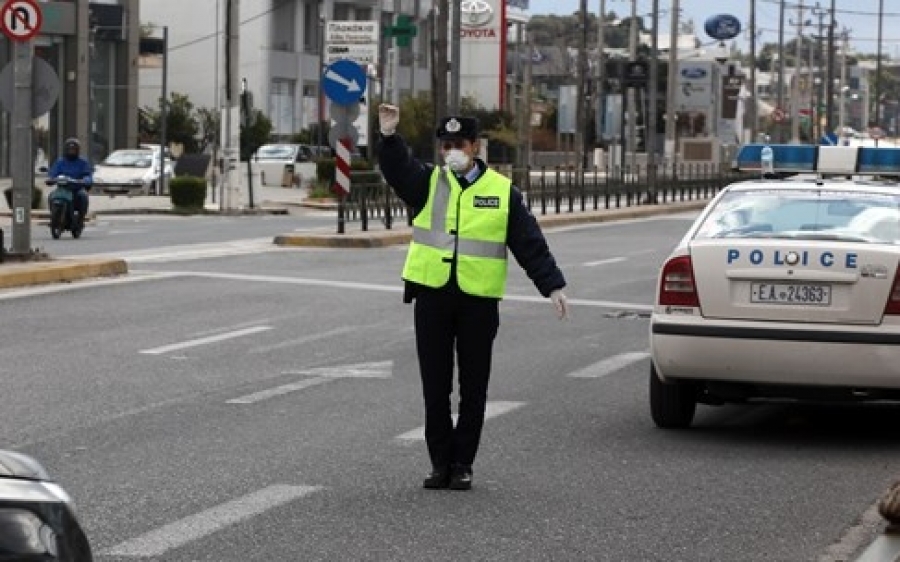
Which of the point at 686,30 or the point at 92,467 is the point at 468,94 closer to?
the point at 686,30

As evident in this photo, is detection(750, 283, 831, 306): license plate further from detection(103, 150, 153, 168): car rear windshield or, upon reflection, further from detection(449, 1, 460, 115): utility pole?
detection(103, 150, 153, 168): car rear windshield

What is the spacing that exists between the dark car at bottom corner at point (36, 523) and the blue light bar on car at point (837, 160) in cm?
987

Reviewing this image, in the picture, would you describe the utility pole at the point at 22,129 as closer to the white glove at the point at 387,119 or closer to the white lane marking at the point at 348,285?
the white lane marking at the point at 348,285

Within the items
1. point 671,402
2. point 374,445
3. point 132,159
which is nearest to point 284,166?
point 132,159

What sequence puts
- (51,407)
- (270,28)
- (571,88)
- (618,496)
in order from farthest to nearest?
(571,88), (270,28), (51,407), (618,496)

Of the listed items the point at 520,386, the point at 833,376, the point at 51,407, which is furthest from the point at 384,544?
the point at 520,386

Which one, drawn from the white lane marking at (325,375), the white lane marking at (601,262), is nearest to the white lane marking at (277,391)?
the white lane marking at (325,375)

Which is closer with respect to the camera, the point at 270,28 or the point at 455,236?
the point at 455,236

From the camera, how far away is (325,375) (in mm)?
14680

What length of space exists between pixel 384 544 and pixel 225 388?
5.53 meters

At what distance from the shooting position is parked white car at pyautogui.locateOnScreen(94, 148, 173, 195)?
56875 mm

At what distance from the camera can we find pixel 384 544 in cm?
845

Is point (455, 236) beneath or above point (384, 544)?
above

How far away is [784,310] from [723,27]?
3859 inches
